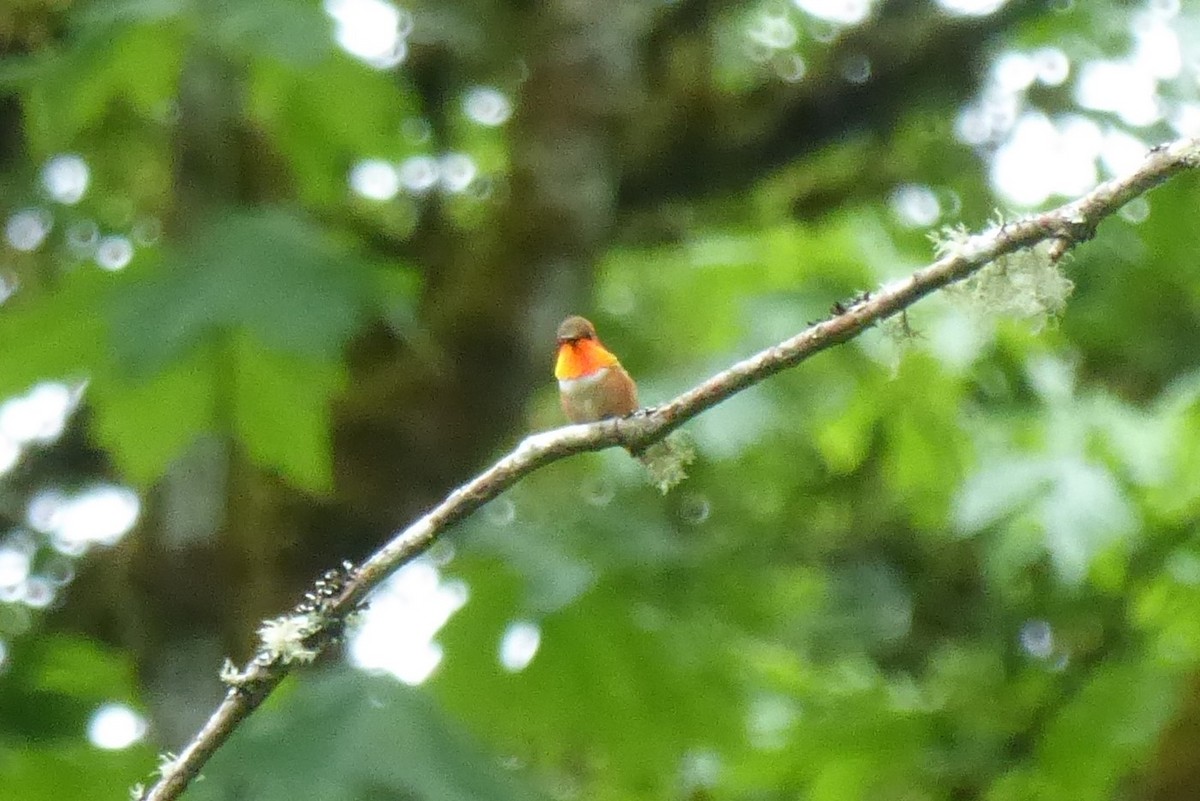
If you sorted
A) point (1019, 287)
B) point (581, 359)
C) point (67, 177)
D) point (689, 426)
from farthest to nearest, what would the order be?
1. point (67, 177)
2. point (689, 426)
3. point (581, 359)
4. point (1019, 287)

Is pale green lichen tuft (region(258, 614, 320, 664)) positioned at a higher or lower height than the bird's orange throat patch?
lower

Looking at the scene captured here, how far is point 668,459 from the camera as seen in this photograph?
199cm

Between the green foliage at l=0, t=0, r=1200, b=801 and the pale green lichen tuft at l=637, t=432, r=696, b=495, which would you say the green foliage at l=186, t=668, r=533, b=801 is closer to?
the green foliage at l=0, t=0, r=1200, b=801

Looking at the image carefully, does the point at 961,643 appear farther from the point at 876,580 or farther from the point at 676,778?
the point at 676,778

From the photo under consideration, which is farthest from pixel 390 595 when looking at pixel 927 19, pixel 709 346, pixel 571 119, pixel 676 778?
pixel 927 19

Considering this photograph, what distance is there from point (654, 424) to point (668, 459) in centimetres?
22

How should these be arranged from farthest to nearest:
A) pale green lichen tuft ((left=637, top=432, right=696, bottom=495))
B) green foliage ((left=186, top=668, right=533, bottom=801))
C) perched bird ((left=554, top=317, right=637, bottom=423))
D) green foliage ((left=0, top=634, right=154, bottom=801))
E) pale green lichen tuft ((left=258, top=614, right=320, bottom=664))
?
green foliage ((left=0, top=634, right=154, bottom=801)), green foliage ((left=186, top=668, right=533, bottom=801)), perched bird ((left=554, top=317, right=637, bottom=423)), pale green lichen tuft ((left=637, top=432, right=696, bottom=495)), pale green lichen tuft ((left=258, top=614, right=320, bottom=664))

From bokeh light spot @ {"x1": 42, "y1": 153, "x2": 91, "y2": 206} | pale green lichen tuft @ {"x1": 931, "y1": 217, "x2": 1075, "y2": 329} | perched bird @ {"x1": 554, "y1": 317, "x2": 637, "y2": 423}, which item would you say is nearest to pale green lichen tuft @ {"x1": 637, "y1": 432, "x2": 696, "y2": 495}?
perched bird @ {"x1": 554, "y1": 317, "x2": 637, "y2": 423}

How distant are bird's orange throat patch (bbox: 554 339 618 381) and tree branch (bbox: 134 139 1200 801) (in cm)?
65

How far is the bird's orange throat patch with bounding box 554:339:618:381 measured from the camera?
2.45 m

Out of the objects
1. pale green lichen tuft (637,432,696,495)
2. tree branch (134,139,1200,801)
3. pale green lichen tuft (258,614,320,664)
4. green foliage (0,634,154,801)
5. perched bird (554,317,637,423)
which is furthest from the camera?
green foliage (0,634,154,801)

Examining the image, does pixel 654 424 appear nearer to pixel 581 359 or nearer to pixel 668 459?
pixel 668 459

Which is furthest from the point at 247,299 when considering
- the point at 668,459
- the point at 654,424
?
the point at 654,424

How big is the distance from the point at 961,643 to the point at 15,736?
13.3ft
